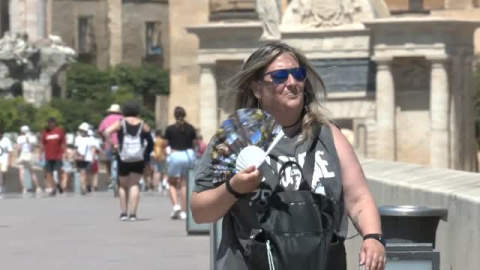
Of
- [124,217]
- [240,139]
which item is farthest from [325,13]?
[240,139]

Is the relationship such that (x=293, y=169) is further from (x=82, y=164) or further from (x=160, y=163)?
(x=160, y=163)

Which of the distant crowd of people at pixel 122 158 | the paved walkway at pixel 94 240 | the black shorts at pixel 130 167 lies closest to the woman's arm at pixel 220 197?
the paved walkway at pixel 94 240

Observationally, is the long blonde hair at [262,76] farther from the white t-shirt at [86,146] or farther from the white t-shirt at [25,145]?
the white t-shirt at [25,145]

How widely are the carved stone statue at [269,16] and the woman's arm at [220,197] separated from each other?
26.2m

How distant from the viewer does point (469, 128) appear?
109 feet

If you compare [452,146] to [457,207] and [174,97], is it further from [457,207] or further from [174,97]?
[457,207]

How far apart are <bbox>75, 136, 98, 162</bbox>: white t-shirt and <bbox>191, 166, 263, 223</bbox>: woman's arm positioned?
32.1 metres

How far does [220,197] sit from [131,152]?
17.0 meters

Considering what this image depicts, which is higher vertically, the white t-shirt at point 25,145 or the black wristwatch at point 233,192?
the black wristwatch at point 233,192

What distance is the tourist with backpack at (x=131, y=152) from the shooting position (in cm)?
2428

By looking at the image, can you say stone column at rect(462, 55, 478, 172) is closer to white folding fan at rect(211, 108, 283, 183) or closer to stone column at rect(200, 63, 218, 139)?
stone column at rect(200, 63, 218, 139)

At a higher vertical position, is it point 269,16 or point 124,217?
point 269,16

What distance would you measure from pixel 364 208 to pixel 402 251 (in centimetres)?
166

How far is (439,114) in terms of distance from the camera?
3183 centimetres
